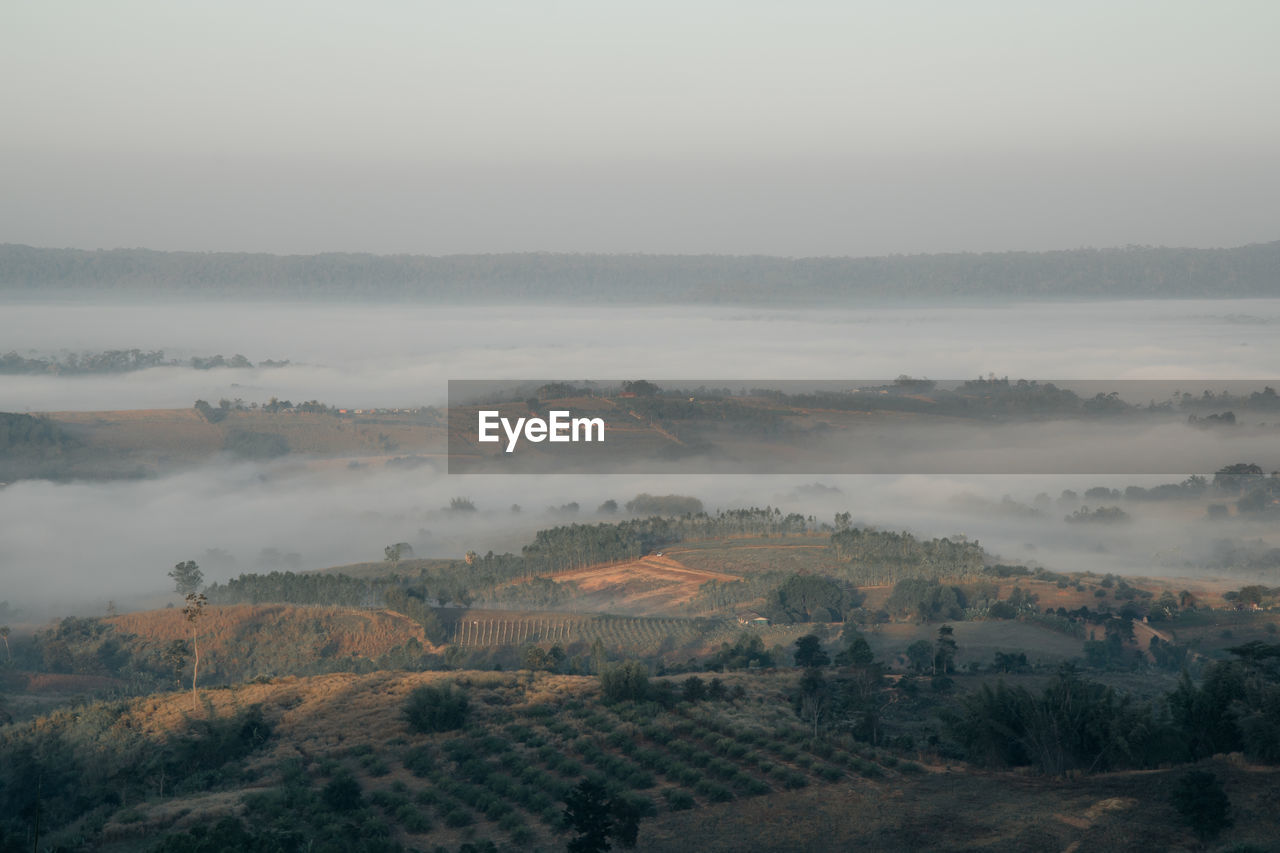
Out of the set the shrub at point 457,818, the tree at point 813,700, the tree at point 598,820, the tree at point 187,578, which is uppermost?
the tree at point 598,820

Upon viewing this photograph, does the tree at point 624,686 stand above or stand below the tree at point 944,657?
above

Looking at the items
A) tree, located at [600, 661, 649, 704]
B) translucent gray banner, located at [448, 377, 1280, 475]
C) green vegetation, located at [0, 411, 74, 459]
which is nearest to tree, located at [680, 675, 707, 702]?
tree, located at [600, 661, 649, 704]

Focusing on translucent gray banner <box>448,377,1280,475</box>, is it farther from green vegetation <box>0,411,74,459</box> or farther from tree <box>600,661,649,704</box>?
tree <box>600,661,649,704</box>

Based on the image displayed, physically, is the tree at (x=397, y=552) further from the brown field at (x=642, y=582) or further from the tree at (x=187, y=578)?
the brown field at (x=642, y=582)

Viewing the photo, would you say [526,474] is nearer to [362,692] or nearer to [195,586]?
[195,586]

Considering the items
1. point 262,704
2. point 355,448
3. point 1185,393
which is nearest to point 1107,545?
point 1185,393

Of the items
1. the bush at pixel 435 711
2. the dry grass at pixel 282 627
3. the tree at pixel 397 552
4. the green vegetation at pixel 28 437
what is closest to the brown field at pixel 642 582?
the dry grass at pixel 282 627
